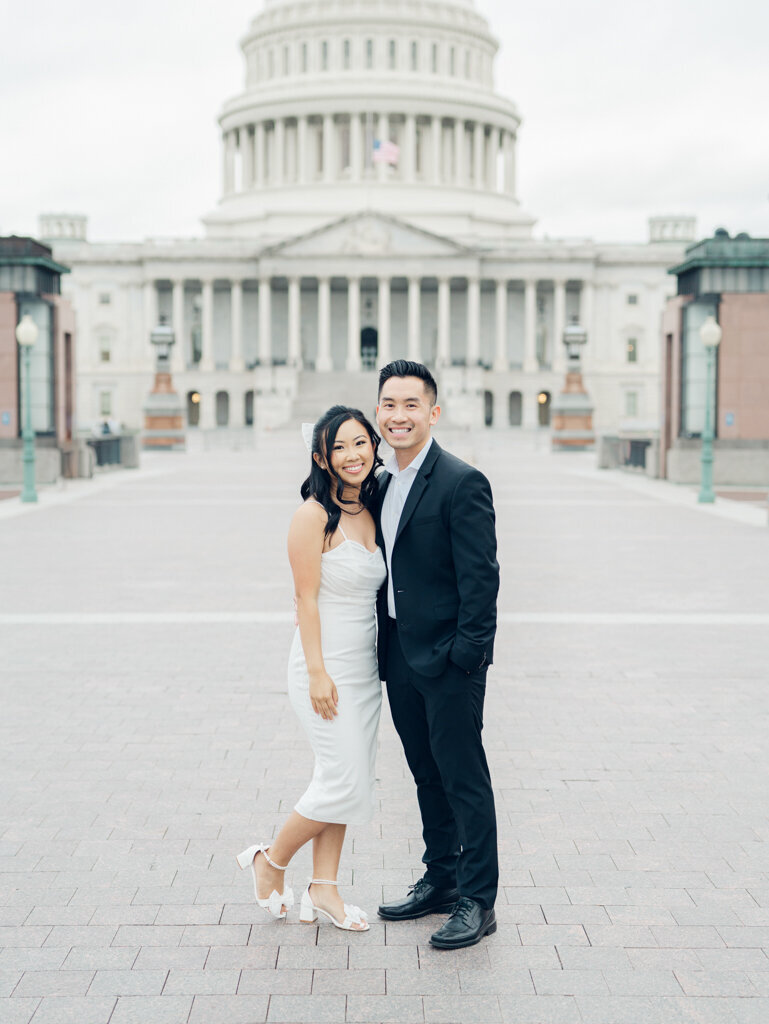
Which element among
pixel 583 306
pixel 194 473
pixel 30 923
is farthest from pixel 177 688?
pixel 583 306

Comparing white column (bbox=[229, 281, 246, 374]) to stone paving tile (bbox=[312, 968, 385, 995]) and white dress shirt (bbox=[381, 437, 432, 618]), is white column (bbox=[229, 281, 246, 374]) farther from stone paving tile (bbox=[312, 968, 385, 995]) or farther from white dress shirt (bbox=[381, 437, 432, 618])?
stone paving tile (bbox=[312, 968, 385, 995])

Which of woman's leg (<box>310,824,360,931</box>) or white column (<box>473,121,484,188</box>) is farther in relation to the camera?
white column (<box>473,121,484,188</box>)

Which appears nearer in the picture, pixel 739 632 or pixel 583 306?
pixel 739 632

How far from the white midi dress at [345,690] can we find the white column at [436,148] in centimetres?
11518

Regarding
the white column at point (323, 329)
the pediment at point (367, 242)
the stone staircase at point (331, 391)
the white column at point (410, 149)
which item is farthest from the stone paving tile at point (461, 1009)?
the white column at point (410, 149)

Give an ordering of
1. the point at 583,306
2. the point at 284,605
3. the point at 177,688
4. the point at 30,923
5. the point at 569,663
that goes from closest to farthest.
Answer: the point at 30,923, the point at 177,688, the point at 569,663, the point at 284,605, the point at 583,306

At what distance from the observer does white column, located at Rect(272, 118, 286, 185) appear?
120125 millimetres

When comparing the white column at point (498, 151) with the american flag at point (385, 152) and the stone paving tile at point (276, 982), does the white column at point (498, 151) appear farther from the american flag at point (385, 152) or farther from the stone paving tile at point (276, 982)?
the stone paving tile at point (276, 982)

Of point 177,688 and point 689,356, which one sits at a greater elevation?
point 689,356

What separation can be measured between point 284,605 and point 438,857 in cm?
796

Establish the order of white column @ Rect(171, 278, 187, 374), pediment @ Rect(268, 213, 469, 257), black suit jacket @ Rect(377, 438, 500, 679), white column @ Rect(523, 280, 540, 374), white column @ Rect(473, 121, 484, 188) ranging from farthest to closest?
white column @ Rect(473, 121, 484, 188) → white column @ Rect(171, 278, 187, 374) → white column @ Rect(523, 280, 540, 374) → pediment @ Rect(268, 213, 469, 257) → black suit jacket @ Rect(377, 438, 500, 679)

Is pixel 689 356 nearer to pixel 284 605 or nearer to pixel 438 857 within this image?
pixel 284 605

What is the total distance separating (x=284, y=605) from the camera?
1337 cm

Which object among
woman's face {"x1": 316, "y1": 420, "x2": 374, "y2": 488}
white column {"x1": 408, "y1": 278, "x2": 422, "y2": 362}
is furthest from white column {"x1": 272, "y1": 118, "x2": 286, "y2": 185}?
woman's face {"x1": 316, "y1": 420, "x2": 374, "y2": 488}
